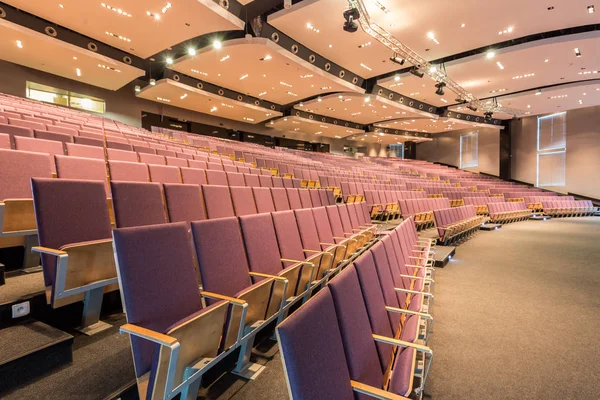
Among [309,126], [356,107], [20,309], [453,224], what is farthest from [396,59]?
[309,126]

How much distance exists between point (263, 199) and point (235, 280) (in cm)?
69

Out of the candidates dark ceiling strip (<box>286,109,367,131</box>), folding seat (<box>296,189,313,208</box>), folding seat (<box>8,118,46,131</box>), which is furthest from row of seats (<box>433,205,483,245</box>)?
dark ceiling strip (<box>286,109,367,131</box>)

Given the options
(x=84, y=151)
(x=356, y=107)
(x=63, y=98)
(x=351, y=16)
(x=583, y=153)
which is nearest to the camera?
(x=84, y=151)

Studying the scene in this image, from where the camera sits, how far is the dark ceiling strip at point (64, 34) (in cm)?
349

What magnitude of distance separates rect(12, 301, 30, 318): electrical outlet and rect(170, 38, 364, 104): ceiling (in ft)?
12.6

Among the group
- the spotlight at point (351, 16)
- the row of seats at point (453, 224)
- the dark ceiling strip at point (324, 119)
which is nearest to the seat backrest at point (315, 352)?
the row of seats at point (453, 224)

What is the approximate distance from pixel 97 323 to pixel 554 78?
6773mm

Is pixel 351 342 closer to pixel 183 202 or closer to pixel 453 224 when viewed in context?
pixel 183 202

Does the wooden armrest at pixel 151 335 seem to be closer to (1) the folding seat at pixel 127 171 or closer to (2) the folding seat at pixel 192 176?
(1) the folding seat at pixel 127 171

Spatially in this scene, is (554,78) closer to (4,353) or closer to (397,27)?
(397,27)

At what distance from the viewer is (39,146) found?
4.11 ft

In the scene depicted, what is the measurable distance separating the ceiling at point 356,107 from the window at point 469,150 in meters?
3.04

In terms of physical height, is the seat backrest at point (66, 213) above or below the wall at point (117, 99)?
below

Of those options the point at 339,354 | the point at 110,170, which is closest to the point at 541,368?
the point at 339,354
